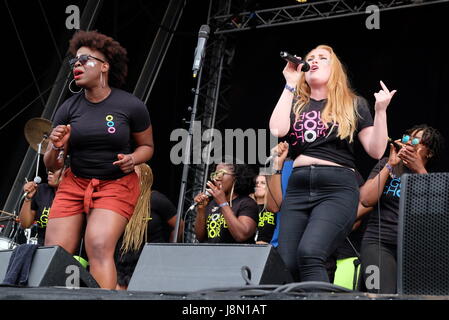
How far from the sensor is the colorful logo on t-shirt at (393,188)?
4.06m

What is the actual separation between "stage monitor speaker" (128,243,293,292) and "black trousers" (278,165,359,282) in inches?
33.1

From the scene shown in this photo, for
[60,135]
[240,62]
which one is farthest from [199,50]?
[240,62]

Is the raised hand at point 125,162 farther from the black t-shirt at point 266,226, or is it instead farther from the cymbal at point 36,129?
the cymbal at point 36,129

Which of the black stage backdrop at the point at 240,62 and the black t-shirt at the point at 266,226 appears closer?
the black t-shirt at the point at 266,226

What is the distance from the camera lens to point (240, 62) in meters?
8.47

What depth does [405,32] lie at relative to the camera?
7.61 metres

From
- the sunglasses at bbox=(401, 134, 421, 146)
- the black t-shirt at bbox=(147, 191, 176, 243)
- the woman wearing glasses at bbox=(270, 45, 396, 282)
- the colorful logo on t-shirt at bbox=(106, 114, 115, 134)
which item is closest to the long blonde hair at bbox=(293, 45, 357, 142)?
the woman wearing glasses at bbox=(270, 45, 396, 282)

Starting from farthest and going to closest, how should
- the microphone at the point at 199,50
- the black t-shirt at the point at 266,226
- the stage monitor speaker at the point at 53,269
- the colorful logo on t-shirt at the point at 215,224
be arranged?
the black t-shirt at the point at 266,226, the colorful logo on t-shirt at the point at 215,224, the microphone at the point at 199,50, the stage monitor speaker at the point at 53,269

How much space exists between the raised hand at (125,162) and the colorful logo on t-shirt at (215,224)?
1574 mm

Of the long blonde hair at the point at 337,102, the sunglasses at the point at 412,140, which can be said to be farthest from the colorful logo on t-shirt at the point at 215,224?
the long blonde hair at the point at 337,102

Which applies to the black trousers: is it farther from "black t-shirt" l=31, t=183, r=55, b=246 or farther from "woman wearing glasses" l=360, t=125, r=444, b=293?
"black t-shirt" l=31, t=183, r=55, b=246

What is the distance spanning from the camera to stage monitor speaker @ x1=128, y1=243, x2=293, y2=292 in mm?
2121

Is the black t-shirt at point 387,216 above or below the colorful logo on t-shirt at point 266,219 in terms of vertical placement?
below
